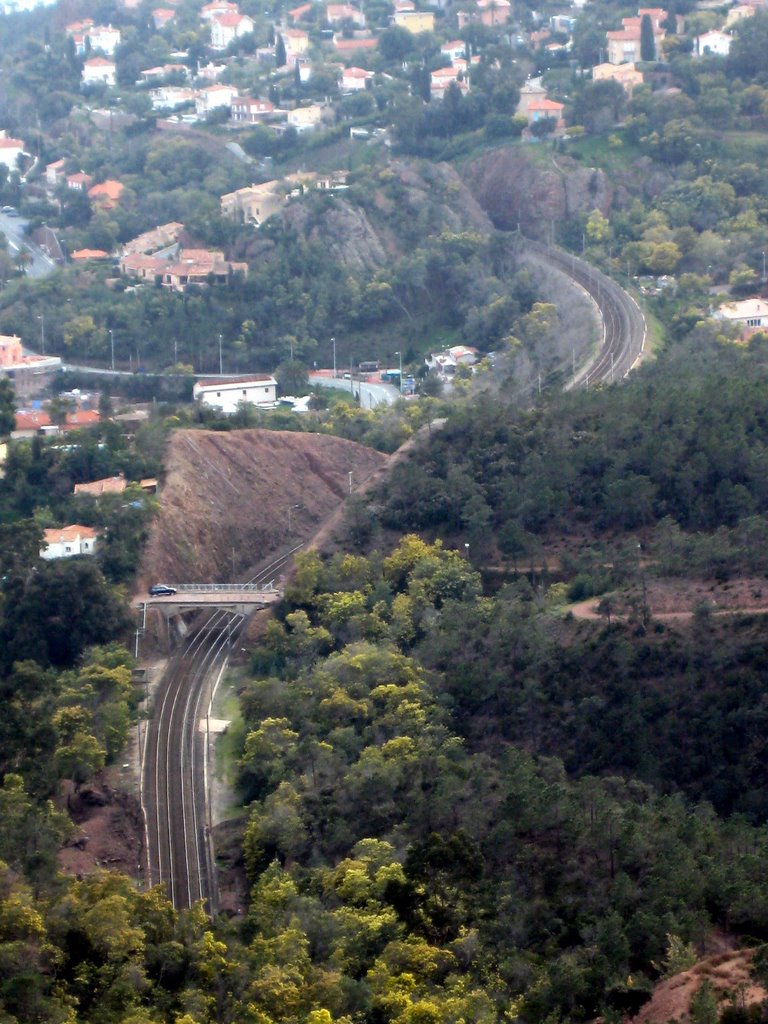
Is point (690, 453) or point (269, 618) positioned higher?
point (690, 453)

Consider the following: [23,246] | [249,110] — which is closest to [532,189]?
[249,110]

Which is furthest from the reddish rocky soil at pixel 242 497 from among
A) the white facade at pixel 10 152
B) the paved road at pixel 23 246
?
the white facade at pixel 10 152

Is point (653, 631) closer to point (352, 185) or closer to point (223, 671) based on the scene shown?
point (223, 671)

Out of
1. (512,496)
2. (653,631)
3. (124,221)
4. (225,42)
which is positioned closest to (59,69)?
(225,42)

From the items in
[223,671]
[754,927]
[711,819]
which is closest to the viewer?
[754,927]

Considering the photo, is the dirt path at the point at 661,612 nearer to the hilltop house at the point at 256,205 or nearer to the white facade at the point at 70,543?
the white facade at the point at 70,543
